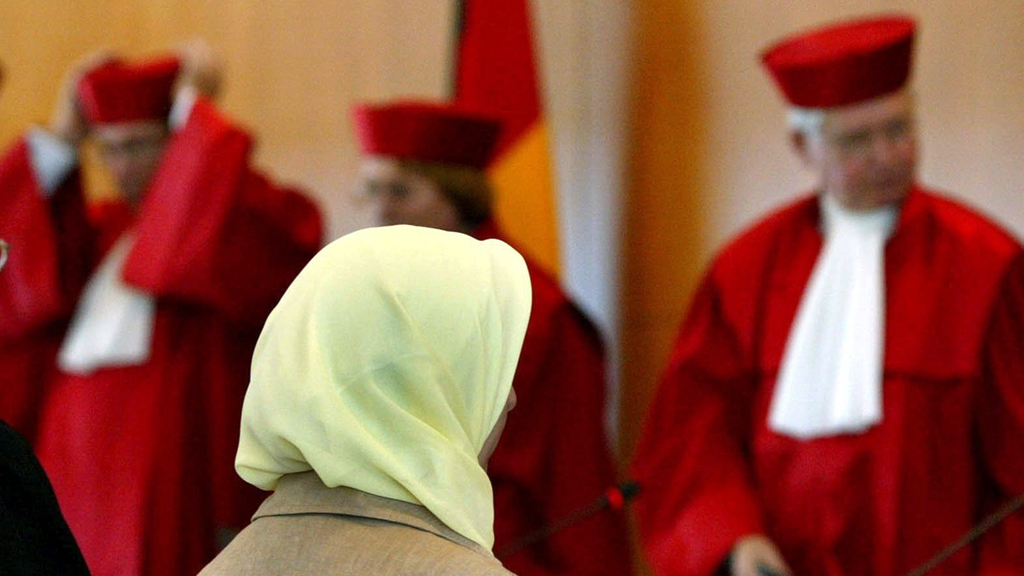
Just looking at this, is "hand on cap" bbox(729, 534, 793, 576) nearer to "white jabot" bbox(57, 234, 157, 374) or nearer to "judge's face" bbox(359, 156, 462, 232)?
"judge's face" bbox(359, 156, 462, 232)

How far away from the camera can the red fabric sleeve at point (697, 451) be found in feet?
10.8

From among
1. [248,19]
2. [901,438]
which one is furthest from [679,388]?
[248,19]

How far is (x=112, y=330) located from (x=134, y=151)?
1.87 ft

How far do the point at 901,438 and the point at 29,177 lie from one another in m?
2.57

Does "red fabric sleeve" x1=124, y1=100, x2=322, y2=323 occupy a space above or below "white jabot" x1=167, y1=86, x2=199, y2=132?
below

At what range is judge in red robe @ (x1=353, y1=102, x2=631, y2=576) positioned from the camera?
→ 11.8 ft

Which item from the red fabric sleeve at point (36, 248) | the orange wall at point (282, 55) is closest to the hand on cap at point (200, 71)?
the red fabric sleeve at point (36, 248)

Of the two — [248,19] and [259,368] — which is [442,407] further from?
[248,19]

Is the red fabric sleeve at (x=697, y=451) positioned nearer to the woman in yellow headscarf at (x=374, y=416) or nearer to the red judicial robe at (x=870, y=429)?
the red judicial robe at (x=870, y=429)

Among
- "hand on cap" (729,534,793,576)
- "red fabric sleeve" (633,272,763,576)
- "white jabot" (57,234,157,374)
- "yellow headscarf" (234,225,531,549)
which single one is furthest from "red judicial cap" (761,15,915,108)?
"yellow headscarf" (234,225,531,549)

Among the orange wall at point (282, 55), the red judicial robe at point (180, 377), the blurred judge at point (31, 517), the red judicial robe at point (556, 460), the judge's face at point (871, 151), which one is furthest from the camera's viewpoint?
the orange wall at point (282, 55)

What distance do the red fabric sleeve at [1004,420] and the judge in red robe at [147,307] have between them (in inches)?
72.6

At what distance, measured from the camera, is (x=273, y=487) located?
1.65 m

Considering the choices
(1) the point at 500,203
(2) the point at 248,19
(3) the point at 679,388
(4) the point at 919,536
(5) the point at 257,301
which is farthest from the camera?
(2) the point at 248,19
